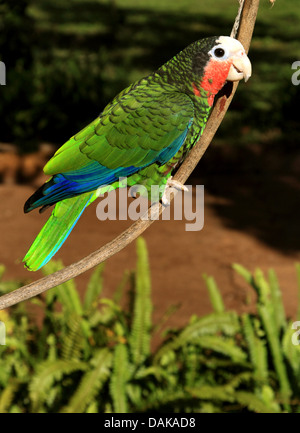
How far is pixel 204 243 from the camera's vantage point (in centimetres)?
498

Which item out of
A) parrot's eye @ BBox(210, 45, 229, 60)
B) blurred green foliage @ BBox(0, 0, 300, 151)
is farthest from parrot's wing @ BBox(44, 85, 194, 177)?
blurred green foliage @ BBox(0, 0, 300, 151)

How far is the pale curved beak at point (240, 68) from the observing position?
29.1 inches

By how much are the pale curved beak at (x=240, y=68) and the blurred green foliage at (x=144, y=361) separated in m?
1.96

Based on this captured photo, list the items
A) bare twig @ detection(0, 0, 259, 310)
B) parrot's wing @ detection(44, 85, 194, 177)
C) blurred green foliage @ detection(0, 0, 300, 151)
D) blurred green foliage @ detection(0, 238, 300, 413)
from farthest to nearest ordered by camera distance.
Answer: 1. blurred green foliage @ detection(0, 0, 300, 151)
2. blurred green foliage @ detection(0, 238, 300, 413)
3. parrot's wing @ detection(44, 85, 194, 177)
4. bare twig @ detection(0, 0, 259, 310)

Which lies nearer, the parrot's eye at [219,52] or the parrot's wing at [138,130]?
the parrot's eye at [219,52]

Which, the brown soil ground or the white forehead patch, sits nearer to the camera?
the white forehead patch

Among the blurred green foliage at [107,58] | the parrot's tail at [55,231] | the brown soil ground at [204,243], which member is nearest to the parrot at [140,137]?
the parrot's tail at [55,231]

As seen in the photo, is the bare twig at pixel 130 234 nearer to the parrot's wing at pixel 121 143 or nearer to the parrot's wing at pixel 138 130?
the parrot's wing at pixel 121 143

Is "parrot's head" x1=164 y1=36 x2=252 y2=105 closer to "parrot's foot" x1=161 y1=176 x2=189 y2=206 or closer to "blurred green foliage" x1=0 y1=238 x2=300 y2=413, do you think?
"parrot's foot" x1=161 y1=176 x2=189 y2=206

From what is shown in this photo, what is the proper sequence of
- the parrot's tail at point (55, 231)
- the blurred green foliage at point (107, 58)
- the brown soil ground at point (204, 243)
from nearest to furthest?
the parrot's tail at point (55, 231), the brown soil ground at point (204, 243), the blurred green foliage at point (107, 58)

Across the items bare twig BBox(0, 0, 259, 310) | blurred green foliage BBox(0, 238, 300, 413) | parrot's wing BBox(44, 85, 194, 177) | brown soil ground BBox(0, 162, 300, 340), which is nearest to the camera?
bare twig BBox(0, 0, 259, 310)

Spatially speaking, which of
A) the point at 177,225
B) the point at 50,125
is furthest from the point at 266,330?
the point at 50,125

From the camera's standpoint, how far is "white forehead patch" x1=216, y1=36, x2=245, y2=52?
71 cm

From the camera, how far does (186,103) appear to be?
45.6 inches
